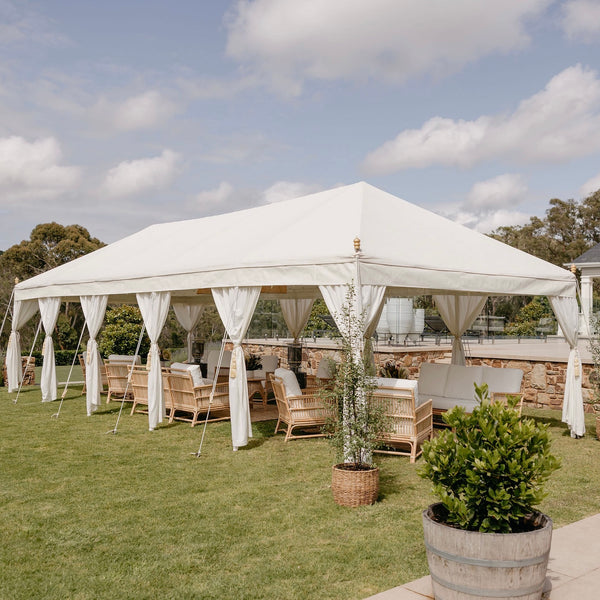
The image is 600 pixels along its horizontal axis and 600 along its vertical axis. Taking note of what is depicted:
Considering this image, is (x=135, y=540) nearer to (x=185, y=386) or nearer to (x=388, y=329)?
(x=185, y=386)

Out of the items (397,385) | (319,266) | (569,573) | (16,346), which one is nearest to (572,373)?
(397,385)

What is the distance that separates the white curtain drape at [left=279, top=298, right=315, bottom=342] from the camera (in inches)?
597

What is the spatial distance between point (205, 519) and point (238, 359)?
9.72 feet

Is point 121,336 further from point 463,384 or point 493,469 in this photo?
point 493,469

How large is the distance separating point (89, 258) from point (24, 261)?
20.0m

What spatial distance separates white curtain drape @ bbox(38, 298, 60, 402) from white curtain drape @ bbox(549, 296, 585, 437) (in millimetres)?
9158

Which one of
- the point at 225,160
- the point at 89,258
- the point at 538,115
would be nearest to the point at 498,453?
the point at 89,258

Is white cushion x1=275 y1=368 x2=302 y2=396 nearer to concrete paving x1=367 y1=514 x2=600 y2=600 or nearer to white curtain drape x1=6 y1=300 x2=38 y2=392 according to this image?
concrete paving x1=367 y1=514 x2=600 y2=600

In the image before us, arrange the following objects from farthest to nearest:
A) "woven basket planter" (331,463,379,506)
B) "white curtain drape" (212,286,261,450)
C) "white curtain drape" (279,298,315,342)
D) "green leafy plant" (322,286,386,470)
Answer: "white curtain drape" (279,298,315,342)
"white curtain drape" (212,286,261,450)
"green leafy plant" (322,286,386,470)
"woven basket planter" (331,463,379,506)

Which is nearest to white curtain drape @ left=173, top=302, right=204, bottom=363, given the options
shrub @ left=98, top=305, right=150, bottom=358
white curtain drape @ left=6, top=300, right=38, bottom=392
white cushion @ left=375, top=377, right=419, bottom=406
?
shrub @ left=98, top=305, right=150, bottom=358

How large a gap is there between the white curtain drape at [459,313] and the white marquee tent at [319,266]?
0.43m

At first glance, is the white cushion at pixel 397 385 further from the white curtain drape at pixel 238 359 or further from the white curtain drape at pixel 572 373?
the white curtain drape at pixel 572 373

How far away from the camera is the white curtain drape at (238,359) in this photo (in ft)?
25.1

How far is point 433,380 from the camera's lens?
30.2 ft
